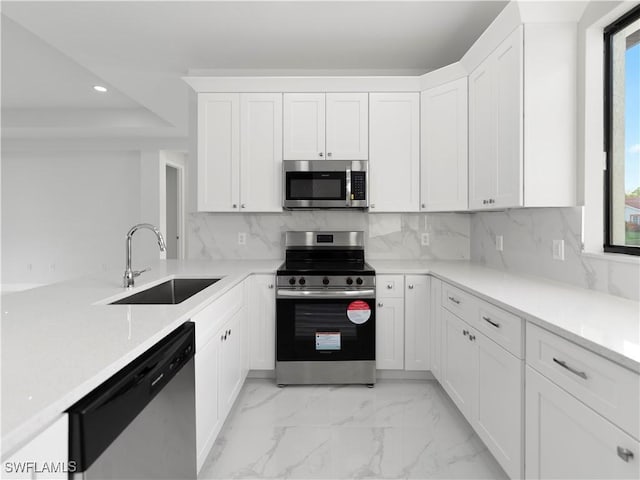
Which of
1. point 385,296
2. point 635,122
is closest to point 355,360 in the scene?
point 385,296

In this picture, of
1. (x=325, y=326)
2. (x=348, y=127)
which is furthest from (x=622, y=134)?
(x=325, y=326)

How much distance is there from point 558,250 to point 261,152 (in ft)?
7.17

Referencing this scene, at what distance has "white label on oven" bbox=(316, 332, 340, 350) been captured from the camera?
265 cm

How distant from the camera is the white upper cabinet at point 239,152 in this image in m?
3.00

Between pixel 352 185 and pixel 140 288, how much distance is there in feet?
5.63

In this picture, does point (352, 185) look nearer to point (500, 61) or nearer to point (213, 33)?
point (500, 61)

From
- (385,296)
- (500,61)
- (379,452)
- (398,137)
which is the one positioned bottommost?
(379,452)

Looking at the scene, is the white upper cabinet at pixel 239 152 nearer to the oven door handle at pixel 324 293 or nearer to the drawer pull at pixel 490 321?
the oven door handle at pixel 324 293

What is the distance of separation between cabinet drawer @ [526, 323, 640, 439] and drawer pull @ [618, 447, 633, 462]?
0.05 m

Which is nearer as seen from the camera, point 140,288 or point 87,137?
point 140,288

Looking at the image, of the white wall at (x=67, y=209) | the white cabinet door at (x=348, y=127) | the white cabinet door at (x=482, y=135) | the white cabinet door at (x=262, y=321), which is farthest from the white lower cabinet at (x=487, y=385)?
the white wall at (x=67, y=209)

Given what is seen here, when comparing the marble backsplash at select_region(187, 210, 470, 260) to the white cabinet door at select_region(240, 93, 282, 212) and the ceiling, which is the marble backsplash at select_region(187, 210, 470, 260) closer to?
the white cabinet door at select_region(240, 93, 282, 212)

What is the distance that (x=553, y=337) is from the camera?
1240mm

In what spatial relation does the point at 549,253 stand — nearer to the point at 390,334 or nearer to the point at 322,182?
the point at 390,334
